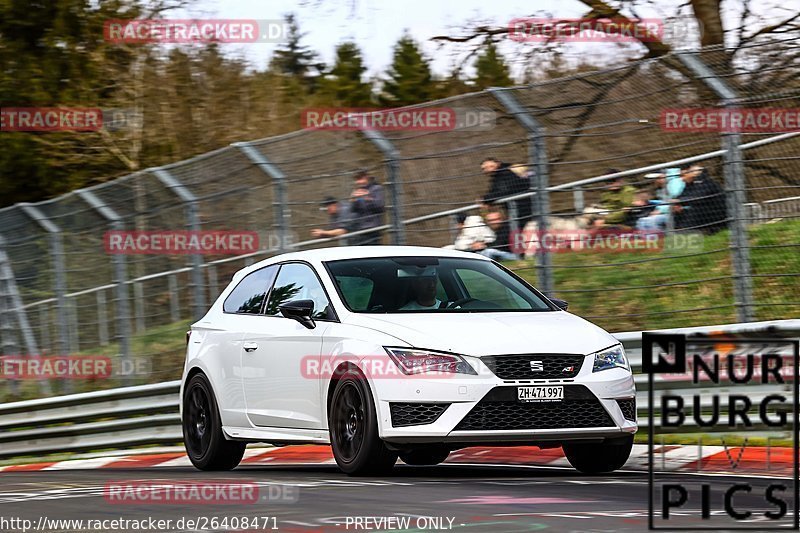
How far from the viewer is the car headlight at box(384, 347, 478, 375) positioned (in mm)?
9172

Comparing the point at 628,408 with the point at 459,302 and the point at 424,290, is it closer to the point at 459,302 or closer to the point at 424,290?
the point at 459,302

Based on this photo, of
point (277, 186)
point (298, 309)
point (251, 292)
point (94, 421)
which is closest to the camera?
point (298, 309)

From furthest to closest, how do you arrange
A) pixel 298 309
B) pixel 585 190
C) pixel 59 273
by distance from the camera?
pixel 59 273 < pixel 585 190 < pixel 298 309

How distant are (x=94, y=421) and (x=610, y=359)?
8154 mm

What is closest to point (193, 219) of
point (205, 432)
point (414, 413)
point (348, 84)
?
point (205, 432)

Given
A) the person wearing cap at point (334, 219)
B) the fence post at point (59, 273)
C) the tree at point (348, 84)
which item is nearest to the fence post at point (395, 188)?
the person wearing cap at point (334, 219)

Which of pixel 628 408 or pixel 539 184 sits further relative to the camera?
pixel 539 184

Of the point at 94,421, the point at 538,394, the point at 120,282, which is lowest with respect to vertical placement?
the point at 94,421

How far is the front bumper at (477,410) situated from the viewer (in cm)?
913

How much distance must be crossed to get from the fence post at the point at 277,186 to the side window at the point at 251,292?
336 centimetres

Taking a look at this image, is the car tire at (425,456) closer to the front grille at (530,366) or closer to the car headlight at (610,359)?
the front grille at (530,366)

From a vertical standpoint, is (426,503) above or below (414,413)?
below

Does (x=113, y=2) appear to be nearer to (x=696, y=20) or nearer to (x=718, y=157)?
(x=696, y=20)

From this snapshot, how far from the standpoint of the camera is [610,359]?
9.59 meters
